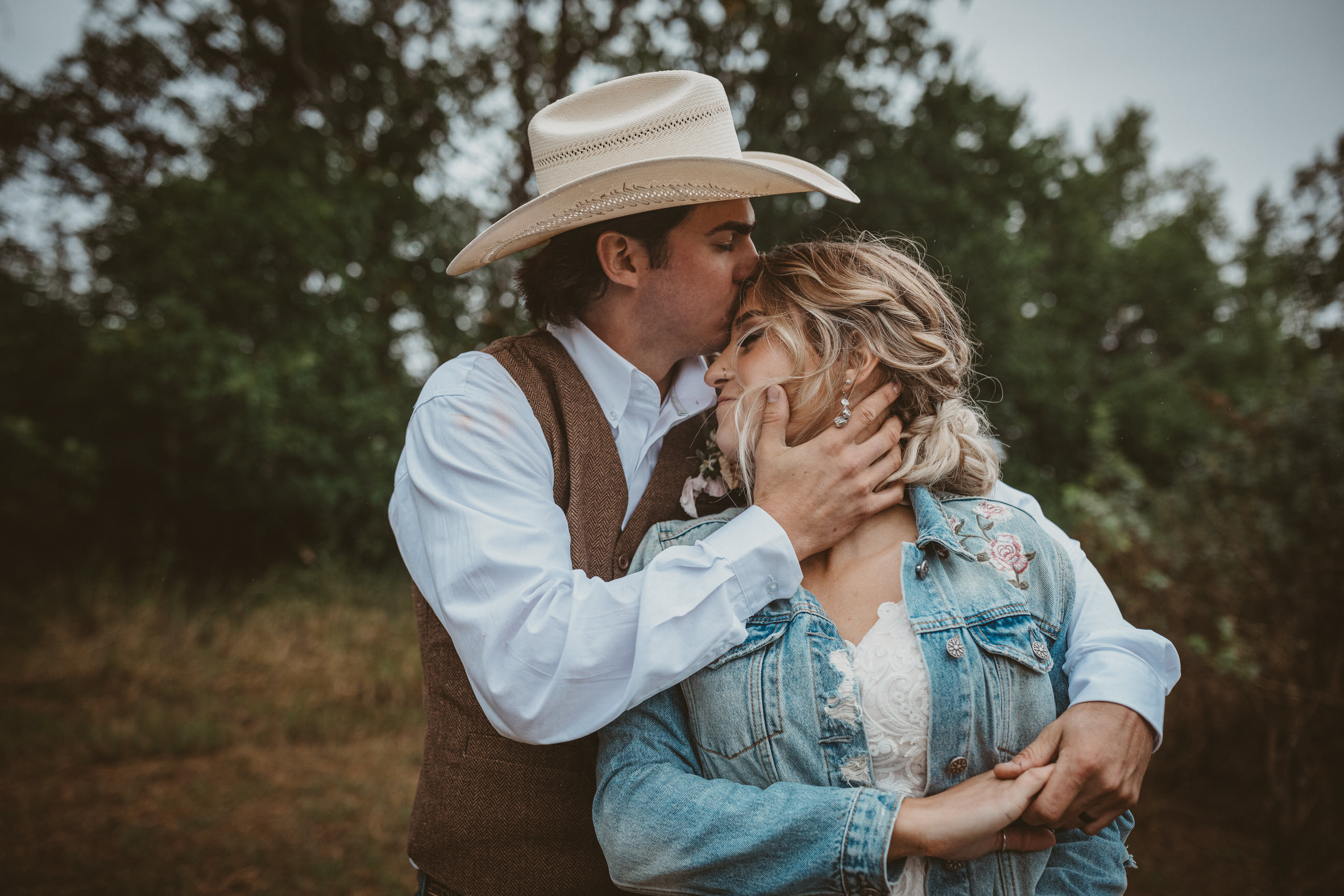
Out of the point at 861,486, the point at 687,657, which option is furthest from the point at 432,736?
the point at 861,486

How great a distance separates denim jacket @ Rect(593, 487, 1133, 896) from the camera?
4.32 feet

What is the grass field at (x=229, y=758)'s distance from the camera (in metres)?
→ 4.11

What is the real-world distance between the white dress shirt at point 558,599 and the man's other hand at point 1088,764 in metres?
0.03

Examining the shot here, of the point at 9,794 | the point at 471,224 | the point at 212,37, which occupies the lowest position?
the point at 9,794

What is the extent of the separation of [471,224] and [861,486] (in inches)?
302

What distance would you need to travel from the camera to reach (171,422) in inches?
320

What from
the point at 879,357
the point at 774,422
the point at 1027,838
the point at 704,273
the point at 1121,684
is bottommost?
the point at 1027,838

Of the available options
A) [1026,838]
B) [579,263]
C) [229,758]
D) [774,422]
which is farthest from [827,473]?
[229,758]

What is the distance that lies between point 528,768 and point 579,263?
1278 mm

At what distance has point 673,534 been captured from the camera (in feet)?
5.55

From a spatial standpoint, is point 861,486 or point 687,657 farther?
point 861,486

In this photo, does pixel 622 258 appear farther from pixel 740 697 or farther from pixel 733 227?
pixel 740 697

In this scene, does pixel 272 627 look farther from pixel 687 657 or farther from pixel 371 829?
pixel 687 657

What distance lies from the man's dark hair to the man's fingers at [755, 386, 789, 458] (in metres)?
0.52
